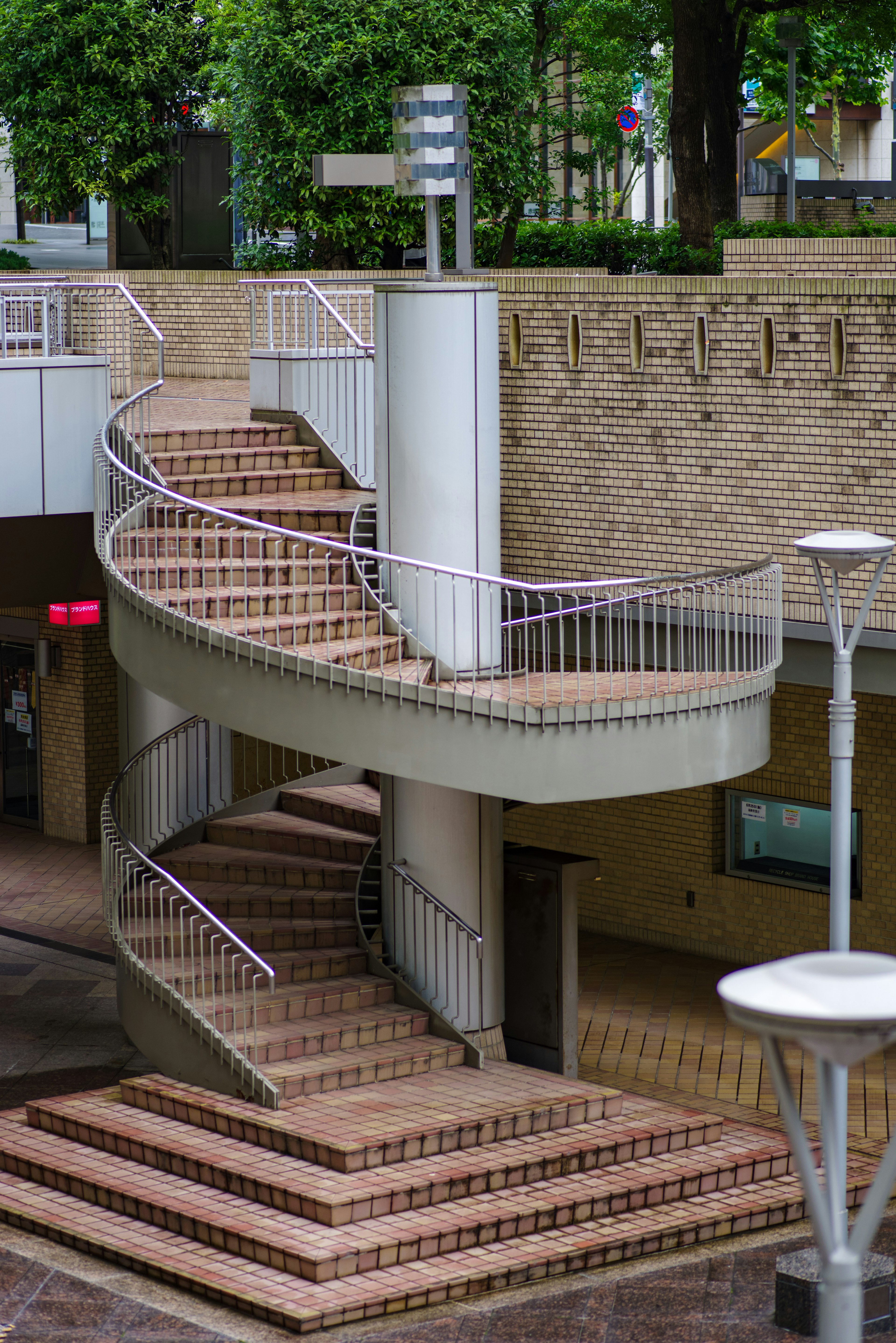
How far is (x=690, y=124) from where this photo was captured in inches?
812

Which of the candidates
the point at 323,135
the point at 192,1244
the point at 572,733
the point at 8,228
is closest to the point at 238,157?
the point at 323,135

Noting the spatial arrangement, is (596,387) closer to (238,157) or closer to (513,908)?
(513,908)

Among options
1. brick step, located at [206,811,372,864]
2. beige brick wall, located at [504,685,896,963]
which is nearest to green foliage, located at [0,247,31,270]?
beige brick wall, located at [504,685,896,963]

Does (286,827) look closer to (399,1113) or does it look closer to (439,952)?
(439,952)

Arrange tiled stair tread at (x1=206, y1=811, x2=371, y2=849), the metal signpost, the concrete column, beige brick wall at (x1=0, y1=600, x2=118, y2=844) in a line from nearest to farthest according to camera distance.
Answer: the metal signpost
the concrete column
tiled stair tread at (x1=206, y1=811, x2=371, y2=849)
beige brick wall at (x1=0, y1=600, x2=118, y2=844)

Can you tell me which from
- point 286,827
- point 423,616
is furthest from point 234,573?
point 286,827

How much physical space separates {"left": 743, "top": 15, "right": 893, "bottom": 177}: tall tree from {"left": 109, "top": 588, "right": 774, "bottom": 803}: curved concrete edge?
51.4 ft

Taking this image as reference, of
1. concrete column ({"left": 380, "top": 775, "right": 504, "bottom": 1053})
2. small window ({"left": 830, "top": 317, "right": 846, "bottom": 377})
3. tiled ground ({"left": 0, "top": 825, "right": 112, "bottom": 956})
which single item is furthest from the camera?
tiled ground ({"left": 0, "top": 825, "right": 112, "bottom": 956})

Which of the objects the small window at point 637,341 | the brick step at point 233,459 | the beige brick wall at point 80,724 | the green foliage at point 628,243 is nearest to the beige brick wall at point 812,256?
the green foliage at point 628,243

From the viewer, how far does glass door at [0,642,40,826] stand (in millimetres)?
21516

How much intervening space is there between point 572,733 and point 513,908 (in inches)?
99.9

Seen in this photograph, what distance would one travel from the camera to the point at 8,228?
132ft

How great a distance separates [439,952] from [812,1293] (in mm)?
3945

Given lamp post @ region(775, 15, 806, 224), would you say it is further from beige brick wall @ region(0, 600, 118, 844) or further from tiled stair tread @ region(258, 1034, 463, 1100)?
tiled stair tread @ region(258, 1034, 463, 1100)
